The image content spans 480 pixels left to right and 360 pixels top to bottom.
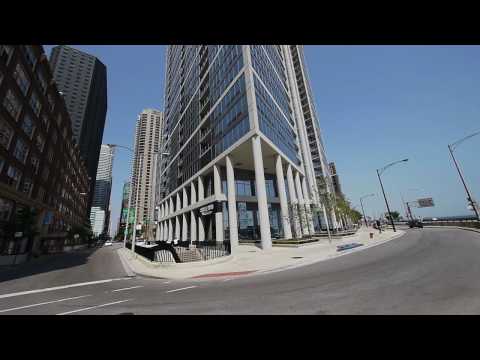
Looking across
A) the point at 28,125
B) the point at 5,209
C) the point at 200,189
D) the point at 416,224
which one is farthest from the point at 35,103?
the point at 416,224

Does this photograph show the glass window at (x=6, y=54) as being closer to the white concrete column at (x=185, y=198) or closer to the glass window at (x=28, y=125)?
the glass window at (x=28, y=125)

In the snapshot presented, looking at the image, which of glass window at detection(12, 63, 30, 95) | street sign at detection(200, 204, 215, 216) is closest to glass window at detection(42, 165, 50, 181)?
glass window at detection(12, 63, 30, 95)

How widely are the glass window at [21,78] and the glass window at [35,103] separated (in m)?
1.91

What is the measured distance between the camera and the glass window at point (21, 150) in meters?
28.0

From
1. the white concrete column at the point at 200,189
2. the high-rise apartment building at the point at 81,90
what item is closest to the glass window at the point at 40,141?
the white concrete column at the point at 200,189

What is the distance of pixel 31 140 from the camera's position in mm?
31828

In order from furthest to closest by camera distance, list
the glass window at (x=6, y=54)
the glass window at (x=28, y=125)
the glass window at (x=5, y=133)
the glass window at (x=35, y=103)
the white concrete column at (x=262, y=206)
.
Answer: the glass window at (x=35, y=103) < the glass window at (x=28, y=125) < the white concrete column at (x=262, y=206) < the glass window at (x=5, y=133) < the glass window at (x=6, y=54)

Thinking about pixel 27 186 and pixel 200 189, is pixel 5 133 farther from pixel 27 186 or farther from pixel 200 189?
pixel 200 189

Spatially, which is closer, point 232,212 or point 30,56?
point 232,212

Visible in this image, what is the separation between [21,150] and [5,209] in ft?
Result: 30.4

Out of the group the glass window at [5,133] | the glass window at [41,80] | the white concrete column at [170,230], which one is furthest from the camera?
the white concrete column at [170,230]

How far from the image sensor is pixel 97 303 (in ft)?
24.4
